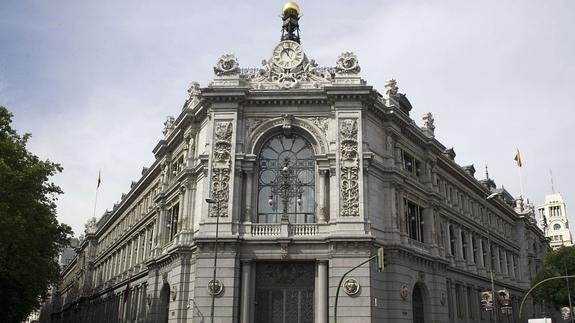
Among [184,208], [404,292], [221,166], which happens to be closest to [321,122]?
[221,166]

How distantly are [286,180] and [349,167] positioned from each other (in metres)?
4.48

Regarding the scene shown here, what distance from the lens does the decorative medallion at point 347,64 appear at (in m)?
38.7

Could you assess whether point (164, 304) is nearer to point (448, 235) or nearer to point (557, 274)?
point (448, 235)

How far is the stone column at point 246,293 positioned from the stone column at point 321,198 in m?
5.56

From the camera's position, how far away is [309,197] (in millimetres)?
37531

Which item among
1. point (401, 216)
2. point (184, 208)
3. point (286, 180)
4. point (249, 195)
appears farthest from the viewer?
point (184, 208)

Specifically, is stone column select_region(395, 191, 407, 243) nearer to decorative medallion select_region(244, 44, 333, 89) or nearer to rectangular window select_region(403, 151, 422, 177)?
rectangular window select_region(403, 151, 422, 177)

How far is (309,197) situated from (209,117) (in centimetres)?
930

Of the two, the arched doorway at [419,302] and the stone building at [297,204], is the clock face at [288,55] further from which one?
the arched doorway at [419,302]

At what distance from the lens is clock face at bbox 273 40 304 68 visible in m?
39.4

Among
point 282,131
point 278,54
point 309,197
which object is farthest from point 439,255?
point 278,54

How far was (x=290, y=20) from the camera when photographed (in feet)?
153

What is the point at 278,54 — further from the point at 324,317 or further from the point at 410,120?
the point at 324,317

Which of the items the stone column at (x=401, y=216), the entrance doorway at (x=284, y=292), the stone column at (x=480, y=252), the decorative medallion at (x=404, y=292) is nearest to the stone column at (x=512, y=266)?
the stone column at (x=480, y=252)
